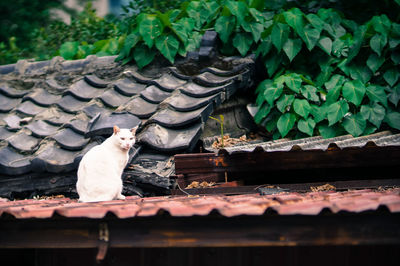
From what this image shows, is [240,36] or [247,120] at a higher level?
[240,36]

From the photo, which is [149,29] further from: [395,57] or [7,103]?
[395,57]

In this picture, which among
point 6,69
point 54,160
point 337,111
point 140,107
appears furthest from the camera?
point 6,69

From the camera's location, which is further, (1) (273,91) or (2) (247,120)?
(2) (247,120)

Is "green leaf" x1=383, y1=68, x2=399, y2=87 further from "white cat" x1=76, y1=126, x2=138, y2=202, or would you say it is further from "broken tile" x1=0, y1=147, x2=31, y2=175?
"broken tile" x1=0, y1=147, x2=31, y2=175

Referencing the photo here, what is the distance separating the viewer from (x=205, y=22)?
6398mm

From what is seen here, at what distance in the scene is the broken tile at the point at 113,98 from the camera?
17.2ft

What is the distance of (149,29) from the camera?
227 inches

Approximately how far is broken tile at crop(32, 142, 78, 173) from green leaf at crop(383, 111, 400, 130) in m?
3.08

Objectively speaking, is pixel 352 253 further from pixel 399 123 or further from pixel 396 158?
pixel 399 123

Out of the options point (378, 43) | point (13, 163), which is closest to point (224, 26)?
point (378, 43)

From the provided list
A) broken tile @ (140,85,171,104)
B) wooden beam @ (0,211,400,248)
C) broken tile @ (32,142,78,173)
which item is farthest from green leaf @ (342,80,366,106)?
wooden beam @ (0,211,400,248)

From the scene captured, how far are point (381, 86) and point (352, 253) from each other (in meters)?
2.80

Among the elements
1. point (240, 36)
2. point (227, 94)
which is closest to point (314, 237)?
point (227, 94)

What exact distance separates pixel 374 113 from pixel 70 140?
3.01 meters
